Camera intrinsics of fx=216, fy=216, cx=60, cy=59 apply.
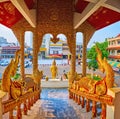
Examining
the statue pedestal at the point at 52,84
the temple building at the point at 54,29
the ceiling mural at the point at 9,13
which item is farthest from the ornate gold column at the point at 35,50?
the statue pedestal at the point at 52,84

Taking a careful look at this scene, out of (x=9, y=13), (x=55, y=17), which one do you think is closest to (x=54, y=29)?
(x=55, y=17)

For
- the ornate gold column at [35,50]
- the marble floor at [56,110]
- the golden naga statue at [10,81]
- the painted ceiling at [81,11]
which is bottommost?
the marble floor at [56,110]

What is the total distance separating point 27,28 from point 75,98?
7.31 ft

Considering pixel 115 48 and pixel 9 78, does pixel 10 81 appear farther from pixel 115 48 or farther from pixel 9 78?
pixel 115 48

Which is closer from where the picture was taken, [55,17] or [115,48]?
[55,17]

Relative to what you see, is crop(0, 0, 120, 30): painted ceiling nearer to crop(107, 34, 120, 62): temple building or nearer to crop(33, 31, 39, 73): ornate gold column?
crop(33, 31, 39, 73): ornate gold column

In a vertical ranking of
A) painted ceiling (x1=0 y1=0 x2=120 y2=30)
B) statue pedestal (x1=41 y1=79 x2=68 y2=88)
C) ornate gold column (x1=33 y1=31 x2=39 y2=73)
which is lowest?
statue pedestal (x1=41 y1=79 x2=68 y2=88)

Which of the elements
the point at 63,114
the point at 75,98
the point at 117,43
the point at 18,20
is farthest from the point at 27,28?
the point at 117,43

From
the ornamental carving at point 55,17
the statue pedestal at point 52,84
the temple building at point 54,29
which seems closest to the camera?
the temple building at point 54,29

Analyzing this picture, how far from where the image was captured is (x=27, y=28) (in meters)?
5.76

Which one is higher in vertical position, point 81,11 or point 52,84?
point 81,11

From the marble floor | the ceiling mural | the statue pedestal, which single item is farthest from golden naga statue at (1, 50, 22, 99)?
the statue pedestal

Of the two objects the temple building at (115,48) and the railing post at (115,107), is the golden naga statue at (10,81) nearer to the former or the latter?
the railing post at (115,107)

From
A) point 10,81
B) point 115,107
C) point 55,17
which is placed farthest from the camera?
point 55,17
